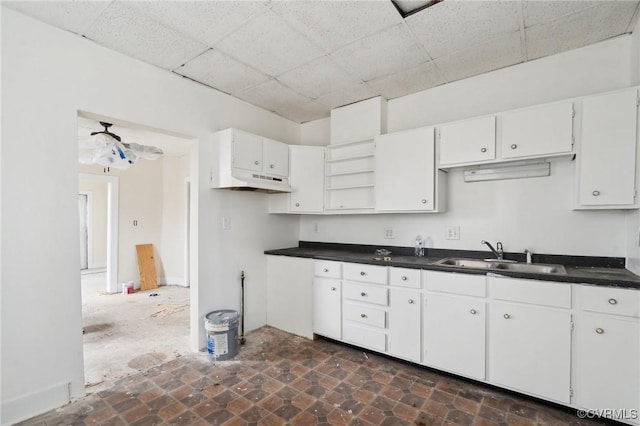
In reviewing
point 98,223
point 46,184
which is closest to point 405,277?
point 46,184

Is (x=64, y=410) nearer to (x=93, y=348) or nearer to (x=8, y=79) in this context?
(x=93, y=348)

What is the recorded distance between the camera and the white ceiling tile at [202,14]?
74.6 inches

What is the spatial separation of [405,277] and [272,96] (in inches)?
92.9

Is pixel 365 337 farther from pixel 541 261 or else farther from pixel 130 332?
pixel 130 332

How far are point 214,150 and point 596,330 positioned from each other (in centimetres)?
334

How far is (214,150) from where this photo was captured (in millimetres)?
3002

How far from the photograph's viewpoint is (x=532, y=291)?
2062mm

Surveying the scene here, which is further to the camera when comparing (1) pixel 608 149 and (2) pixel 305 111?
(2) pixel 305 111

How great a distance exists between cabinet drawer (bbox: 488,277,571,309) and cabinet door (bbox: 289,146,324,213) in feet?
6.38

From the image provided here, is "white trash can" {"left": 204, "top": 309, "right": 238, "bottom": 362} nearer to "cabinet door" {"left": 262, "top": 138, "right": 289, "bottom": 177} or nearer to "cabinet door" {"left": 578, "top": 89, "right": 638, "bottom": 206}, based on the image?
"cabinet door" {"left": 262, "top": 138, "right": 289, "bottom": 177}

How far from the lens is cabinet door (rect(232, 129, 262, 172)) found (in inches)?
115

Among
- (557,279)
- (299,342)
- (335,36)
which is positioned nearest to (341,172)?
(335,36)

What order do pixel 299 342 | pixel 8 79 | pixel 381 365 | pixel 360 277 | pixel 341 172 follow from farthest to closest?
pixel 341 172 → pixel 299 342 → pixel 360 277 → pixel 381 365 → pixel 8 79

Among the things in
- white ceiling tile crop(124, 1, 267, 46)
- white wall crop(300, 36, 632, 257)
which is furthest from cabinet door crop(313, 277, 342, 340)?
white ceiling tile crop(124, 1, 267, 46)
